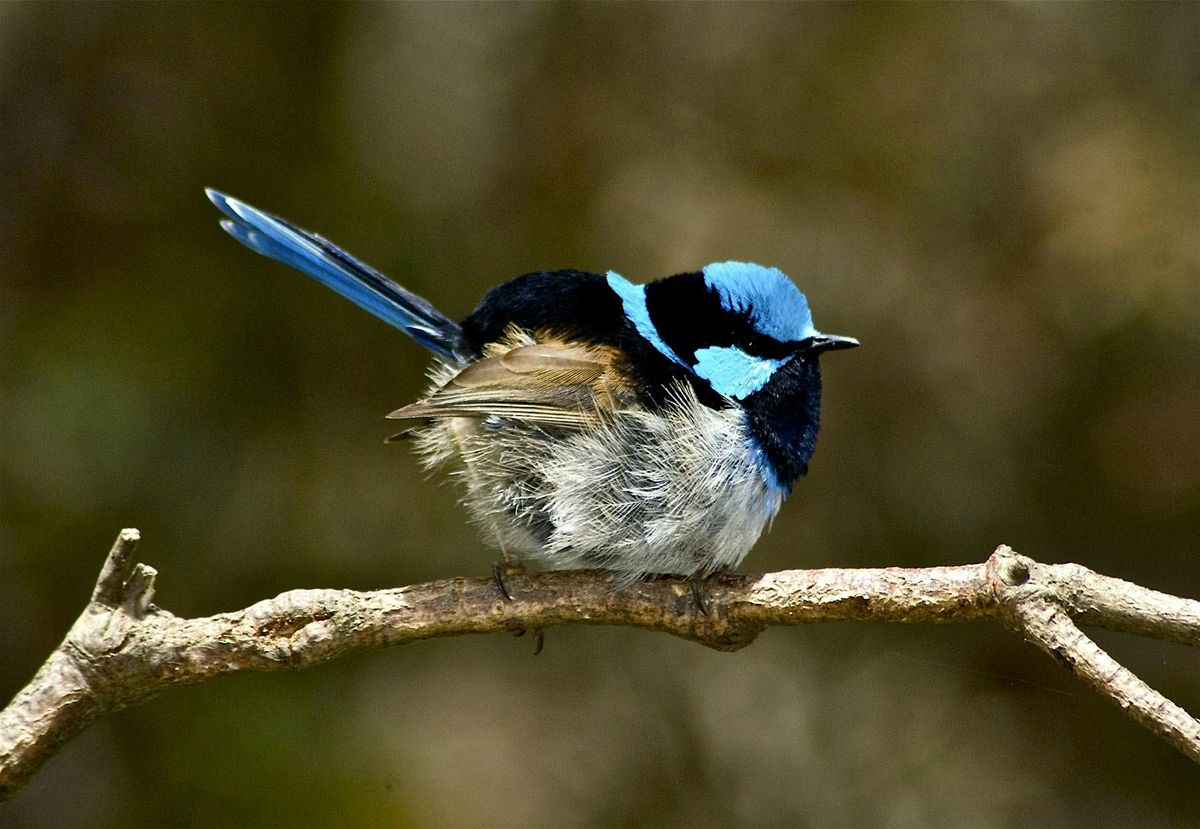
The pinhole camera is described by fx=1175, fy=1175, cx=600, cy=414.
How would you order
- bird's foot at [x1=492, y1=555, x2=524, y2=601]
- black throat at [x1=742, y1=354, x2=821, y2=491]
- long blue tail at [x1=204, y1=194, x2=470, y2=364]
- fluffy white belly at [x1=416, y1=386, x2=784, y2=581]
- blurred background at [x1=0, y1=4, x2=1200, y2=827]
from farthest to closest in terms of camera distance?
blurred background at [x1=0, y1=4, x2=1200, y2=827] → long blue tail at [x1=204, y1=194, x2=470, y2=364] → black throat at [x1=742, y1=354, x2=821, y2=491] → fluffy white belly at [x1=416, y1=386, x2=784, y2=581] → bird's foot at [x1=492, y1=555, x2=524, y2=601]

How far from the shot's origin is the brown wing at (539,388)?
2.71m

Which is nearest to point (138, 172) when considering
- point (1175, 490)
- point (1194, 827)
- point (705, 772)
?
point (705, 772)

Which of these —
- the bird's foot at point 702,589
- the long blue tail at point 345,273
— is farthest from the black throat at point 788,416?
the long blue tail at point 345,273

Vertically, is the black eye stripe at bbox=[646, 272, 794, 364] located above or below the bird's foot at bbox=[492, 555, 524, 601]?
above

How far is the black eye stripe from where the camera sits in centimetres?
286

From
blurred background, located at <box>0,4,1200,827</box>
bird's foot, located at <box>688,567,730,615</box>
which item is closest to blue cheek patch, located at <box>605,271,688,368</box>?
bird's foot, located at <box>688,567,730,615</box>

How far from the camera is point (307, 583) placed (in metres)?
4.28

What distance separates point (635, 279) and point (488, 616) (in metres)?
2.13

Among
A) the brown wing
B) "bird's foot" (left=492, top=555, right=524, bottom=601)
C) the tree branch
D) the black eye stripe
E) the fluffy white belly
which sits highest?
the black eye stripe

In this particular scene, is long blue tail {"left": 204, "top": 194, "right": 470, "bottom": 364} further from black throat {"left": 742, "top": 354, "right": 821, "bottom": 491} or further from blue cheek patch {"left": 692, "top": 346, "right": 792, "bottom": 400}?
black throat {"left": 742, "top": 354, "right": 821, "bottom": 491}

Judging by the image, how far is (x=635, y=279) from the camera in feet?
14.3

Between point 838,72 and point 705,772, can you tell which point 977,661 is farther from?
point 838,72

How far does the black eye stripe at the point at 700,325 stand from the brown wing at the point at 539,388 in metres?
→ 0.17

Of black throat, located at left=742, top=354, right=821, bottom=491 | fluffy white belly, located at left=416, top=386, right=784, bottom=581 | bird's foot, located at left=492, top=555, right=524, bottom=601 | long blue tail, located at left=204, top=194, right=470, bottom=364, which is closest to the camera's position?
bird's foot, located at left=492, top=555, right=524, bottom=601
